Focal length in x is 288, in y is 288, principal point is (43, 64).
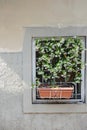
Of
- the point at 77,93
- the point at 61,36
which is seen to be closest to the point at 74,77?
the point at 77,93

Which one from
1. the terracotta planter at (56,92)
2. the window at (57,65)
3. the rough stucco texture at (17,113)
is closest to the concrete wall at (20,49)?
the rough stucco texture at (17,113)

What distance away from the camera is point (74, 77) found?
476 centimetres

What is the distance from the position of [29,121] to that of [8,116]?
362 millimetres

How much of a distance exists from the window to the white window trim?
0.07 metres

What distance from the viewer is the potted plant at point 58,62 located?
15.4 ft

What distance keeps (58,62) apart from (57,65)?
0.17 feet

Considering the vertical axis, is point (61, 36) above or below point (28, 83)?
above

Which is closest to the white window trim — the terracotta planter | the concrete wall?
the concrete wall

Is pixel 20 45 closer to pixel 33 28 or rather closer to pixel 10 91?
pixel 33 28

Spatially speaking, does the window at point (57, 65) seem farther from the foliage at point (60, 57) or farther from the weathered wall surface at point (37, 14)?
the weathered wall surface at point (37, 14)

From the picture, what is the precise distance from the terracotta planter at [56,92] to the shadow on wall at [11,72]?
0.38 meters

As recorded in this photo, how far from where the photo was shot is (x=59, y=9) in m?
4.71

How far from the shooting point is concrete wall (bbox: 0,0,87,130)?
4711 mm

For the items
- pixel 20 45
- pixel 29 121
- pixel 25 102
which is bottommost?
pixel 29 121
